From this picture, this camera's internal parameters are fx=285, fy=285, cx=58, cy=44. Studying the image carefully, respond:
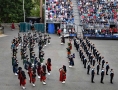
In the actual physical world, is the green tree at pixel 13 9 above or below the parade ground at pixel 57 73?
above

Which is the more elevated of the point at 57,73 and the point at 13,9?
the point at 13,9

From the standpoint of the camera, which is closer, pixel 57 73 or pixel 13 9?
pixel 57 73

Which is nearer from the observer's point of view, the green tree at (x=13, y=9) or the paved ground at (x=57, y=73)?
the paved ground at (x=57, y=73)

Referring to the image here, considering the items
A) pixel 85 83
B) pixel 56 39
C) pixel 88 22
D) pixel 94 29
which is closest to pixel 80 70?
pixel 85 83

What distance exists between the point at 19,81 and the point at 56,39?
49.6 feet

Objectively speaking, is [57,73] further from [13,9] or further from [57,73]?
[13,9]

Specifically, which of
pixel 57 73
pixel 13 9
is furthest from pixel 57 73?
pixel 13 9

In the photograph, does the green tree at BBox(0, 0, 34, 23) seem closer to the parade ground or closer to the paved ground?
the paved ground

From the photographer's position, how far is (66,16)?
3747cm

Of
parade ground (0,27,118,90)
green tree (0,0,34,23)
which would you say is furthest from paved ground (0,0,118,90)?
green tree (0,0,34,23)

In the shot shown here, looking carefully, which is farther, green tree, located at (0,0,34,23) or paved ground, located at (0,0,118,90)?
green tree, located at (0,0,34,23)

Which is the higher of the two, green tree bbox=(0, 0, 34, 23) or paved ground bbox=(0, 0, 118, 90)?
green tree bbox=(0, 0, 34, 23)

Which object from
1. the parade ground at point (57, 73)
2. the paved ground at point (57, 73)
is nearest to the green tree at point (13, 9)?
the paved ground at point (57, 73)

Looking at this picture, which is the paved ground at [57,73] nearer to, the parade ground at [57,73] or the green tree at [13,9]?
the parade ground at [57,73]
